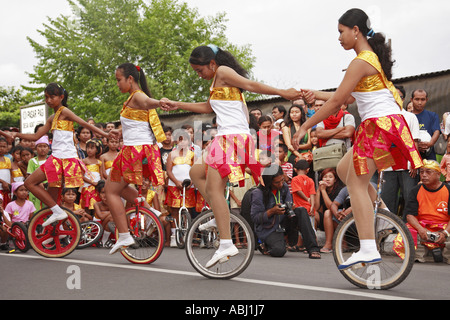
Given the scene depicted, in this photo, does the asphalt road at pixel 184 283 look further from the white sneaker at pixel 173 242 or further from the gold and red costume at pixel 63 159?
the white sneaker at pixel 173 242

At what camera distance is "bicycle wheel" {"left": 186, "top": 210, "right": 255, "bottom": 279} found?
5.48m

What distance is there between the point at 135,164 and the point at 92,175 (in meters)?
4.90

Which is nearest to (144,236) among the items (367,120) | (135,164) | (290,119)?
(135,164)

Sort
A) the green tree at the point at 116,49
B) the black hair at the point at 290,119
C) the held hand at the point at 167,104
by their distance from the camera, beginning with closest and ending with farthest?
the held hand at the point at 167,104
the black hair at the point at 290,119
the green tree at the point at 116,49

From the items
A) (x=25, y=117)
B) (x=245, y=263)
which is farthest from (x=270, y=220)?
(x=25, y=117)

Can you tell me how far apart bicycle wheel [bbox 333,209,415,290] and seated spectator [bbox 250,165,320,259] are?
327 centimetres

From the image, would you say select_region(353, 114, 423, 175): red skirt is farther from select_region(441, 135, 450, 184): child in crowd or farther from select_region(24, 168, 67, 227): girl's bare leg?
select_region(24, 168, 67, 227): girl's bare leg

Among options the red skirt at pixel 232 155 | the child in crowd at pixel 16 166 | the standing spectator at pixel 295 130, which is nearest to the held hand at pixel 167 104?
the red skirt at pixel 232 155

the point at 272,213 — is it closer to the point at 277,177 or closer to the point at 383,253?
the point at 277,177

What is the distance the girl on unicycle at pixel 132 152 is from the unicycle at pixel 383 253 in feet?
8.57

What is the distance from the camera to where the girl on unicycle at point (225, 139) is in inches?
213

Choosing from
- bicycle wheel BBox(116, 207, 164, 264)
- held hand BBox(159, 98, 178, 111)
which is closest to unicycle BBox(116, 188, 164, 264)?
bicycle wheel BBox(116, 207, 164, 264)

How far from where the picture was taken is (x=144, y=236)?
6918mm
